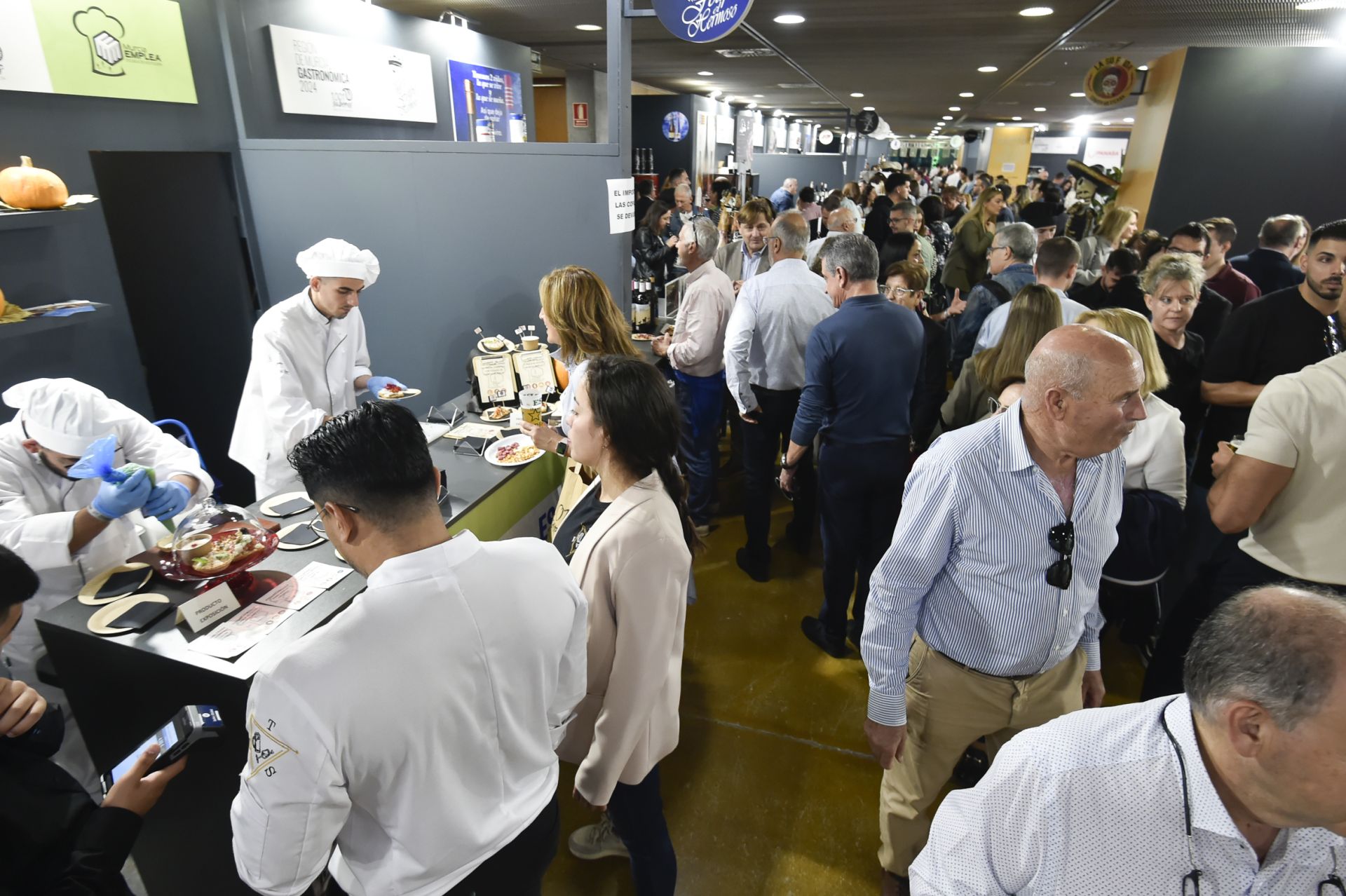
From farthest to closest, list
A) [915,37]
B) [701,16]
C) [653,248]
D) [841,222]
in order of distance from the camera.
A: [653,248], [915,37], [841,222], [701,16]

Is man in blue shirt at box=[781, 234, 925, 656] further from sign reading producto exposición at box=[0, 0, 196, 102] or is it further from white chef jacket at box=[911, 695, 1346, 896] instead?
sign reading producto exposición at box=[0, 0, 196, 102]

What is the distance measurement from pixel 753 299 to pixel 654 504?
7.12 ft

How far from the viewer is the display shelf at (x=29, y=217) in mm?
2607

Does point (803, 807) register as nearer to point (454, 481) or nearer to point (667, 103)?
point (454, 481)

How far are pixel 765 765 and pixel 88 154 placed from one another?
4245mm

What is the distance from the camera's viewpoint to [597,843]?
7.45 feet

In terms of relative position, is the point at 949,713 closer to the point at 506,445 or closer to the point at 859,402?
the point at 859,402

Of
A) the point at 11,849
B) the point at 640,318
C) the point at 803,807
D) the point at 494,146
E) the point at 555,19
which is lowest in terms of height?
the point at 803,807

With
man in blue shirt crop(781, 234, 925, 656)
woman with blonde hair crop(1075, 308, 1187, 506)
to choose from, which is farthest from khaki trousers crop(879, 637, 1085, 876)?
man in blue shirt crop(781, 234, 925, 656)

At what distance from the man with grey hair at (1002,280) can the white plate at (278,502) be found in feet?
10.6

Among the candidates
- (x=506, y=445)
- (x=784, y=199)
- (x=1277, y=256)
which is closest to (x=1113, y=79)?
(x=784, y=199)

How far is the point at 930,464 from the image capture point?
1677mm

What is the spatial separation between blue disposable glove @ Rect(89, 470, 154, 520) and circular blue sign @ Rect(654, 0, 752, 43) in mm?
2721

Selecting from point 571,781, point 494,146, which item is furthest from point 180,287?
point 571,781
